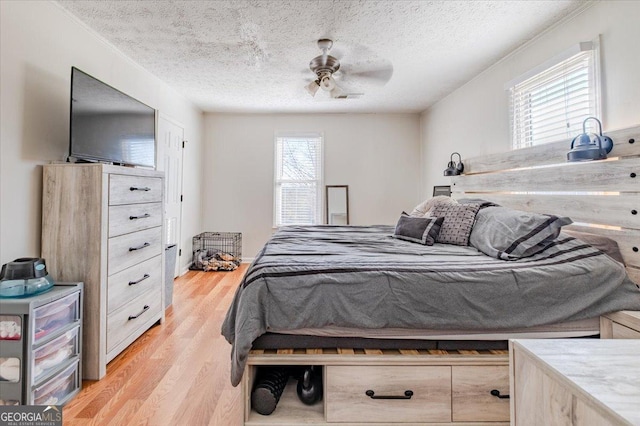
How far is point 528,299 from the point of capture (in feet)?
4.87

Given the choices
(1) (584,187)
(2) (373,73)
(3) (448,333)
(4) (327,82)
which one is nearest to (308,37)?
(4) (327,82)

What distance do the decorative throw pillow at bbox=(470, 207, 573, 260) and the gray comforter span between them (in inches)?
9.3

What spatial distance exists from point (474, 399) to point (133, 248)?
235 cm

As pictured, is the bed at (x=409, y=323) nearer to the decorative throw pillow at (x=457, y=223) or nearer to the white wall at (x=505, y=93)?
the decorative throw pillow at (x=457, y=223)

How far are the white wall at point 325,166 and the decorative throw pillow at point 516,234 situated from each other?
300 centimetres

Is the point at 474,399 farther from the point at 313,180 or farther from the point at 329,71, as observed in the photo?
the point at 313,180

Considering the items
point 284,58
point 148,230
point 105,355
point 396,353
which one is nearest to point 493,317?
point 396,353

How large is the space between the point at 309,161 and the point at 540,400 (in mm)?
4560

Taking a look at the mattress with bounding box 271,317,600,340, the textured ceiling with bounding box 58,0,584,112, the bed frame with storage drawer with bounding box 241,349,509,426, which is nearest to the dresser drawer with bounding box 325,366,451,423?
the bed frame with storage drawer with bounding box 241,349,509,426

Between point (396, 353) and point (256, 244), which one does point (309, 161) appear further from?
point (396, 353)

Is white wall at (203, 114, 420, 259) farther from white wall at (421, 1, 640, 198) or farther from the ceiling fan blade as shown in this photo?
the ceiling fan blade

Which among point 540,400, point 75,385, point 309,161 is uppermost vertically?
point 309,161

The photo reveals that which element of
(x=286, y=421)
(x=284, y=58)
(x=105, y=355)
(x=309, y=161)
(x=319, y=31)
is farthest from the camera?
(x=309, y=161)

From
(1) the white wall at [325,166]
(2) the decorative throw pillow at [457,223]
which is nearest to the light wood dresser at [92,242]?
(2) the decorative throw pillow at [457,223]
